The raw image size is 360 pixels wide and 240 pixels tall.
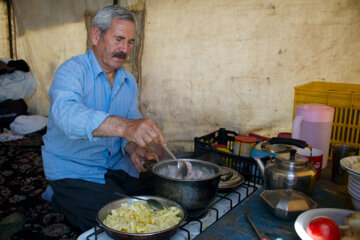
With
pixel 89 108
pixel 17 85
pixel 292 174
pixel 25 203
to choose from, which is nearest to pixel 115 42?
pixel 89 108

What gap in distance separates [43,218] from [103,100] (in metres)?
1.47

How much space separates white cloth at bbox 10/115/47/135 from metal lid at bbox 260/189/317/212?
558cm

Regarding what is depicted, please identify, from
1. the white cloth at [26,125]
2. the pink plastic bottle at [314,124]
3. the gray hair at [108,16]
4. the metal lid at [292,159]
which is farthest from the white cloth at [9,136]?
the metal lid at [292,159]

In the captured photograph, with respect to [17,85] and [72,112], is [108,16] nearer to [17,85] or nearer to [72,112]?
[72,112]

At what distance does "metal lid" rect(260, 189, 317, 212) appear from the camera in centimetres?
122

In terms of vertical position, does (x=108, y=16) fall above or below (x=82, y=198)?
above

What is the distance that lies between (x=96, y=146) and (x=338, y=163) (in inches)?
69.3

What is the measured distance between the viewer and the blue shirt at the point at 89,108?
74.1 inches

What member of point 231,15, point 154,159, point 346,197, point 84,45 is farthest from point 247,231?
point 84,45

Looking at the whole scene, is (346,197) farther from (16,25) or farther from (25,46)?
(16,25)

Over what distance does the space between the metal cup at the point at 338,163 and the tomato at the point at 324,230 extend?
91 centimetres

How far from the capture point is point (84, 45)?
5195mm

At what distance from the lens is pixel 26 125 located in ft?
18.7

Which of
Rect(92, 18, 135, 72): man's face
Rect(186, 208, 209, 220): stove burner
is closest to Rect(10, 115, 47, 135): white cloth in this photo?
Rect(92, 18, 135, 72): man's face
